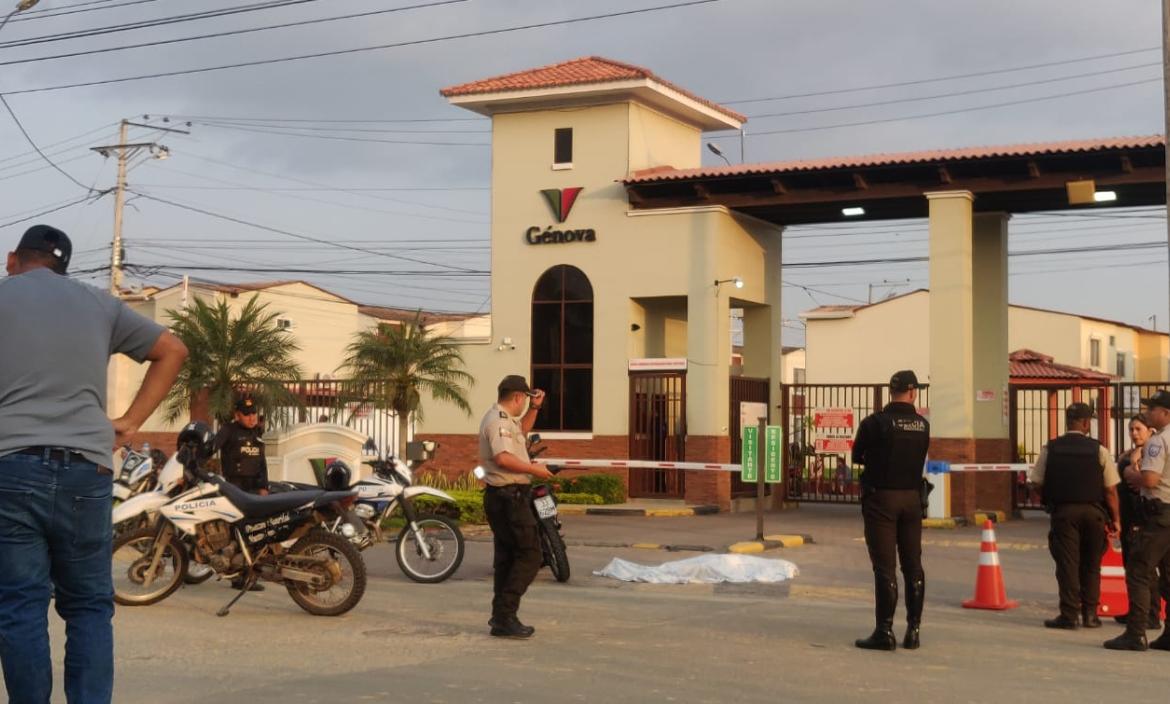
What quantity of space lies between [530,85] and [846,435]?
912 centimetres

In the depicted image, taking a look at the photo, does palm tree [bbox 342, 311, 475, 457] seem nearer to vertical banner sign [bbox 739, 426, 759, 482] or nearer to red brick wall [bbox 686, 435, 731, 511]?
red brick wall [bbox 686, 435, 731, 511]

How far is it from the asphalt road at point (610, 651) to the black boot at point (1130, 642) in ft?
0.42

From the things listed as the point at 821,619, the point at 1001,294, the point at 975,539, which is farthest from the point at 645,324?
the point at 821,619

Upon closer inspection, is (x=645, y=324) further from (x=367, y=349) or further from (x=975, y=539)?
(x=975, y=539)

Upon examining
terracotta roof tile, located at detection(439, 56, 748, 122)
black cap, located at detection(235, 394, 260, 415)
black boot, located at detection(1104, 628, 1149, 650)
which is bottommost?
black boot, located at detection(1104, 628, 1149, 650)

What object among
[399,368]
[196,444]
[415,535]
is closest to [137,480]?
[415,535]

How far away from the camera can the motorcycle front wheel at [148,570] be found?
37.9 ft

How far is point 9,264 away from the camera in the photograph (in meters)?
5.54

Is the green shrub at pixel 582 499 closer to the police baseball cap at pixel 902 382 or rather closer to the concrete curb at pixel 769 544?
the concrete curb at pixel 769 544

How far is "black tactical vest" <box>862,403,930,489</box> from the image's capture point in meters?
9.88

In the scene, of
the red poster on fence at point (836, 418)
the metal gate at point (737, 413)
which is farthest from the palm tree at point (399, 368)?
the red poster on fence at point (836, 418)

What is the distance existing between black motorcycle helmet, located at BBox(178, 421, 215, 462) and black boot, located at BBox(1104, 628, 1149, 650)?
7.29 meters

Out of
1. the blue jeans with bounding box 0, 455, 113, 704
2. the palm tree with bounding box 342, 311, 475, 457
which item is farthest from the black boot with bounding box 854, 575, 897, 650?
the palm tree with bounding box 342, 311, 475, 457

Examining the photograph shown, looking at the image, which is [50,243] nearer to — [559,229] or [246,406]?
[246,406]
